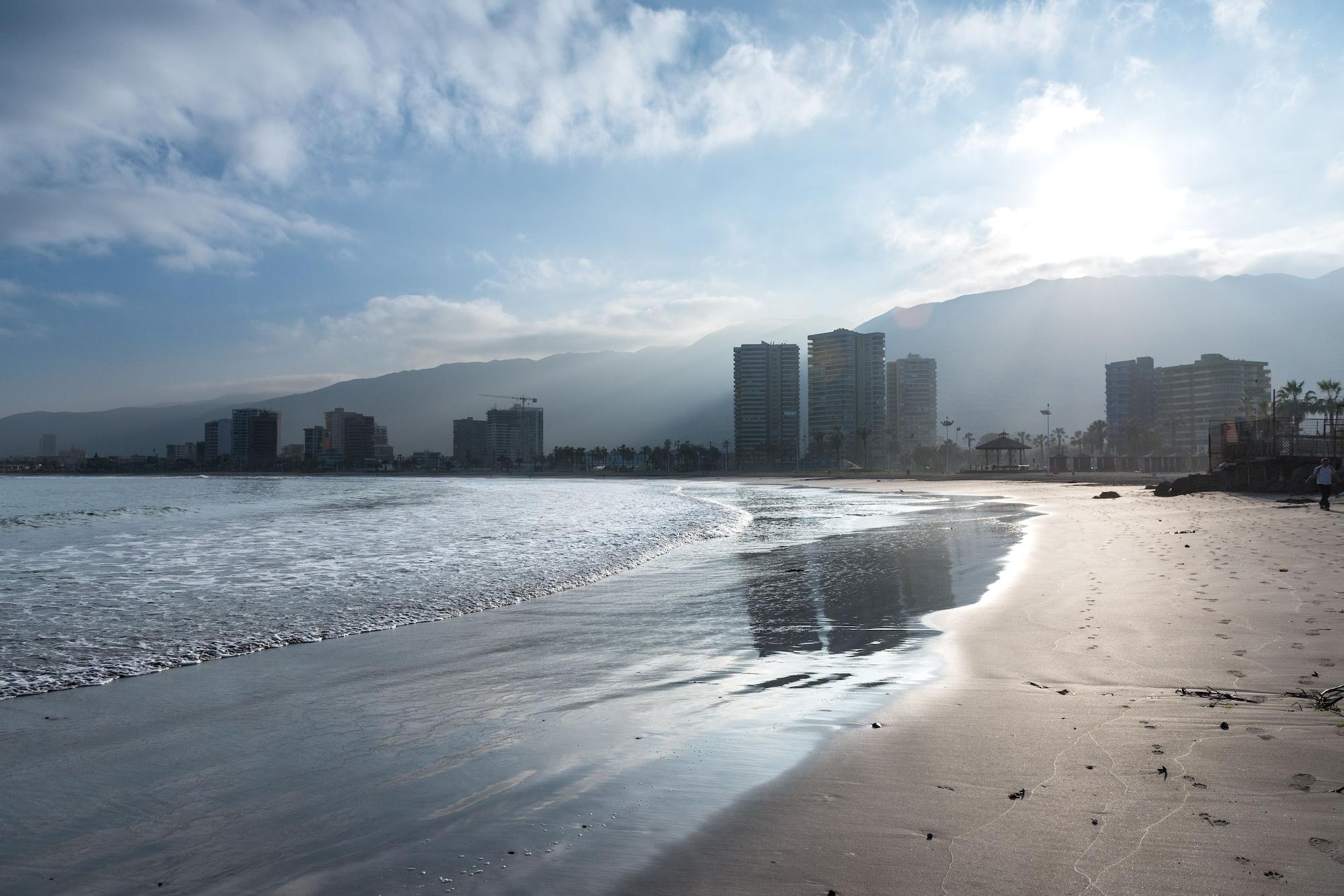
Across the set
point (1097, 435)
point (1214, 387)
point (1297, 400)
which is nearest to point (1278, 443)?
point (1297, 400)

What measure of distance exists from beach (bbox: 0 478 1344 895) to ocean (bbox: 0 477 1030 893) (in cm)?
3

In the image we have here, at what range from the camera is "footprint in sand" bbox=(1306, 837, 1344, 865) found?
106 inches

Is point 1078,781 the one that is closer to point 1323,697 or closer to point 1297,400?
point 1323,697

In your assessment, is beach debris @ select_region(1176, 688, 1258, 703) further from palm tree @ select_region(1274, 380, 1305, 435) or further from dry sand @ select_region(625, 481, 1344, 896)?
palm tree @ select_region(1274, 380, 1305, 435)

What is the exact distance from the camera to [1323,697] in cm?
466

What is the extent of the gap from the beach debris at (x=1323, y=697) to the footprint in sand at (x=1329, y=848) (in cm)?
207

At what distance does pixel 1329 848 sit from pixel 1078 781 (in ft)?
3.08

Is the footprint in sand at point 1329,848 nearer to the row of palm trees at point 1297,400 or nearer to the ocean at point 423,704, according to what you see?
the ocean at point 423,704

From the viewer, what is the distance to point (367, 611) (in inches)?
384

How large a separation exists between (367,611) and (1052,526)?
19036mm

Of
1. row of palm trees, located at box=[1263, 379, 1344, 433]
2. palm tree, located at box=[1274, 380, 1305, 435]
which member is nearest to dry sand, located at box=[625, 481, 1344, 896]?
palm tree, located at box=[1274, 380, 1305, 435]

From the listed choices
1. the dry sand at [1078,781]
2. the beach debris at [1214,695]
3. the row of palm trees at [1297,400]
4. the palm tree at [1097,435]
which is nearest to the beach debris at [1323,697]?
the dry sand at [1078,781]

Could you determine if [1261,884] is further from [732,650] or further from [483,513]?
[483,513]

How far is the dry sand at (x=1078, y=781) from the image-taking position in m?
2.73
